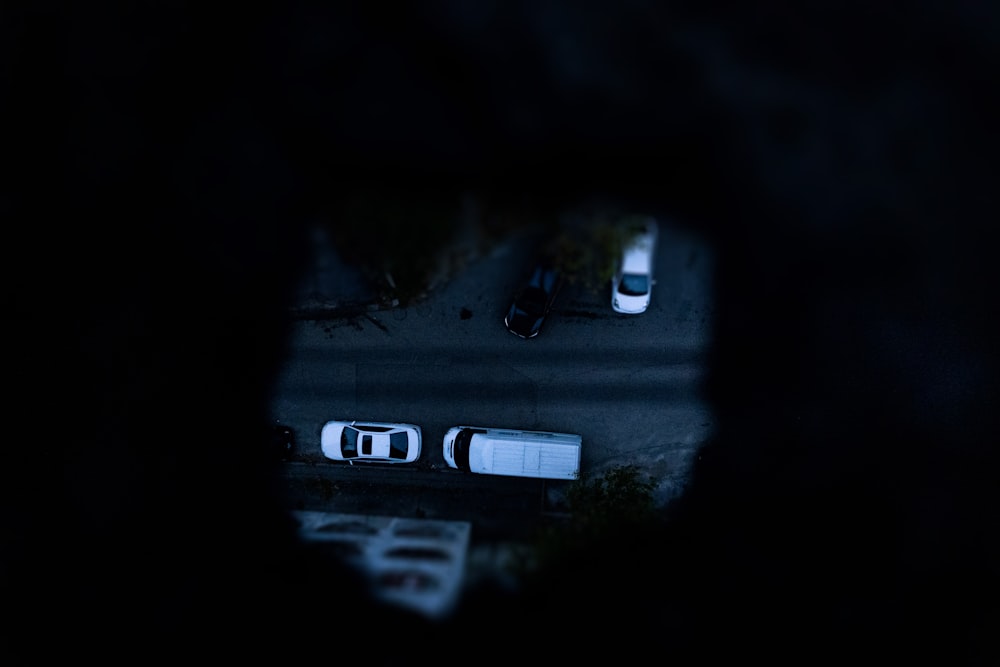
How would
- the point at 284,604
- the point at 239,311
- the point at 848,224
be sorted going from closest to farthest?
1. the point at 284,604
2. the point at 848,224
3. the point at 239,311

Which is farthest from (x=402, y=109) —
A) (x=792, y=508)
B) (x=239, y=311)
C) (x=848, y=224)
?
(x=792, y=508)

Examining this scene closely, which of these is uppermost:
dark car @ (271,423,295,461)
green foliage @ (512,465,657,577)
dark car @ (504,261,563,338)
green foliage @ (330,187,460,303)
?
green foliage @ (330,187,460,303)

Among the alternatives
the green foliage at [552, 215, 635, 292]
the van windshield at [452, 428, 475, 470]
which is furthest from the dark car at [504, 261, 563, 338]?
the van windshield at [452, 428, 475, 470]

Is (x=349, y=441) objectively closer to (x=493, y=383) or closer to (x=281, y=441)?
(x=281, y=441)

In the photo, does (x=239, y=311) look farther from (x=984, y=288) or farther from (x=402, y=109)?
(x=984, y=288)

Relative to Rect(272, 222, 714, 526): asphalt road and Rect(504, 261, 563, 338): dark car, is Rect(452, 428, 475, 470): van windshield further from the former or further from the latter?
Rect(504, 261, 563, 338): dark car

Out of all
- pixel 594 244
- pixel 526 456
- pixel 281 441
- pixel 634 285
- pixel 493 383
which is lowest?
pixel 281 441

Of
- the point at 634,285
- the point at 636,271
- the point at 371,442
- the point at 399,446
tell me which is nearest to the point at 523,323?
the point at 634,285
